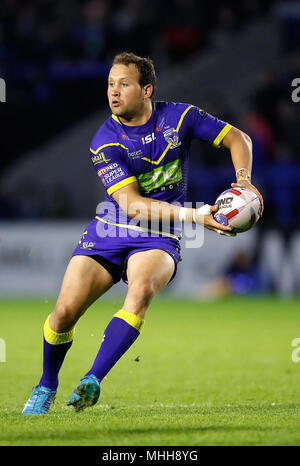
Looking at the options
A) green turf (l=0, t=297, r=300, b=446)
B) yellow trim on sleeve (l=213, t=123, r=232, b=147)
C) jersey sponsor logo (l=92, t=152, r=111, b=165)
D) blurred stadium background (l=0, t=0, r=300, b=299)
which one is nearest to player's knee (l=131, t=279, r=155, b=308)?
green turf (l=0, t=297, r=300, b=446)

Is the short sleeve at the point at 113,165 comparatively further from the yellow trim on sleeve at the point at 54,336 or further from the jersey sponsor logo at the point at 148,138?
the yellow trim on sleeve at the point at 54,336

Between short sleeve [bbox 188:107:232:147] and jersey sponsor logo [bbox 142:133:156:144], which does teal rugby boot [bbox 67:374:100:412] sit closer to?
jersey sponsor logo [bbox 142:133:156:144]

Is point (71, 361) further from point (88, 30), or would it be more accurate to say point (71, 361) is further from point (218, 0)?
point (218, 0)

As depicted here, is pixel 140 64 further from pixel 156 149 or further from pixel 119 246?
pixel 119 246

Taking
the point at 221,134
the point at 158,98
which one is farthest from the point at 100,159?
the point at 158,98

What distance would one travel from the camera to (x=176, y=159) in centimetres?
556

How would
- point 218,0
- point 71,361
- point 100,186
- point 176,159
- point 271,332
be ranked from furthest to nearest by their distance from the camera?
1. point 218,0
2. point 100,186
3. point 271,332
4. point 71,361
5. point 176,159

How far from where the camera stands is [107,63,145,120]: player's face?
17.6ft

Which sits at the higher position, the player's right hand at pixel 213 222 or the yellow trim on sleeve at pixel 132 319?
the player's right hand at pixel 213 222

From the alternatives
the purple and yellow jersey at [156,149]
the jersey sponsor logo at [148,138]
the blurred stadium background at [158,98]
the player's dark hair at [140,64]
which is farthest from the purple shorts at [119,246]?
the blurred stadium background at [158,98]

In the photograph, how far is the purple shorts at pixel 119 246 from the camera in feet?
17.7

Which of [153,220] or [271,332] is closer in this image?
[153,220]
